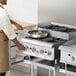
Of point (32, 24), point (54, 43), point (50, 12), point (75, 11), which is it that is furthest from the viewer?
point (32, 24)

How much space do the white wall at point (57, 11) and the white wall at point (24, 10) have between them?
183 mm

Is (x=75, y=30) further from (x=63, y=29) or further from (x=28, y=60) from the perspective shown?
(x=28, y=60)

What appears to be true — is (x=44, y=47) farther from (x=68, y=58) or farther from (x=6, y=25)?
(x=6, y=25)

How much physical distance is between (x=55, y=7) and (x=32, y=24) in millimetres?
445

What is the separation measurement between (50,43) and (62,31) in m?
0.29

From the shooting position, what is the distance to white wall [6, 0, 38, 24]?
11.6 ft

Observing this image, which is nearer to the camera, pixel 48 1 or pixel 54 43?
pixel 54 43

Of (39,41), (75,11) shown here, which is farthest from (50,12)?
(39,41)

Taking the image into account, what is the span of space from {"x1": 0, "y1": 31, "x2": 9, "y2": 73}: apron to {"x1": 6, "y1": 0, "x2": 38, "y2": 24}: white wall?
3.05 feet

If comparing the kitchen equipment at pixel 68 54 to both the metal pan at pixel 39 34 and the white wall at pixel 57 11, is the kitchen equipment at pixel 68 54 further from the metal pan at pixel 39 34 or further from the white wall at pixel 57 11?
the white wall at pixel 57 11

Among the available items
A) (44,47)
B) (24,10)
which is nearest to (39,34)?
(44,47)

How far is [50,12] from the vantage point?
323cm

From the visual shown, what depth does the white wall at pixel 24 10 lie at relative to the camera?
3.53 m

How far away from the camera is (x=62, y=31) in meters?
2.84
